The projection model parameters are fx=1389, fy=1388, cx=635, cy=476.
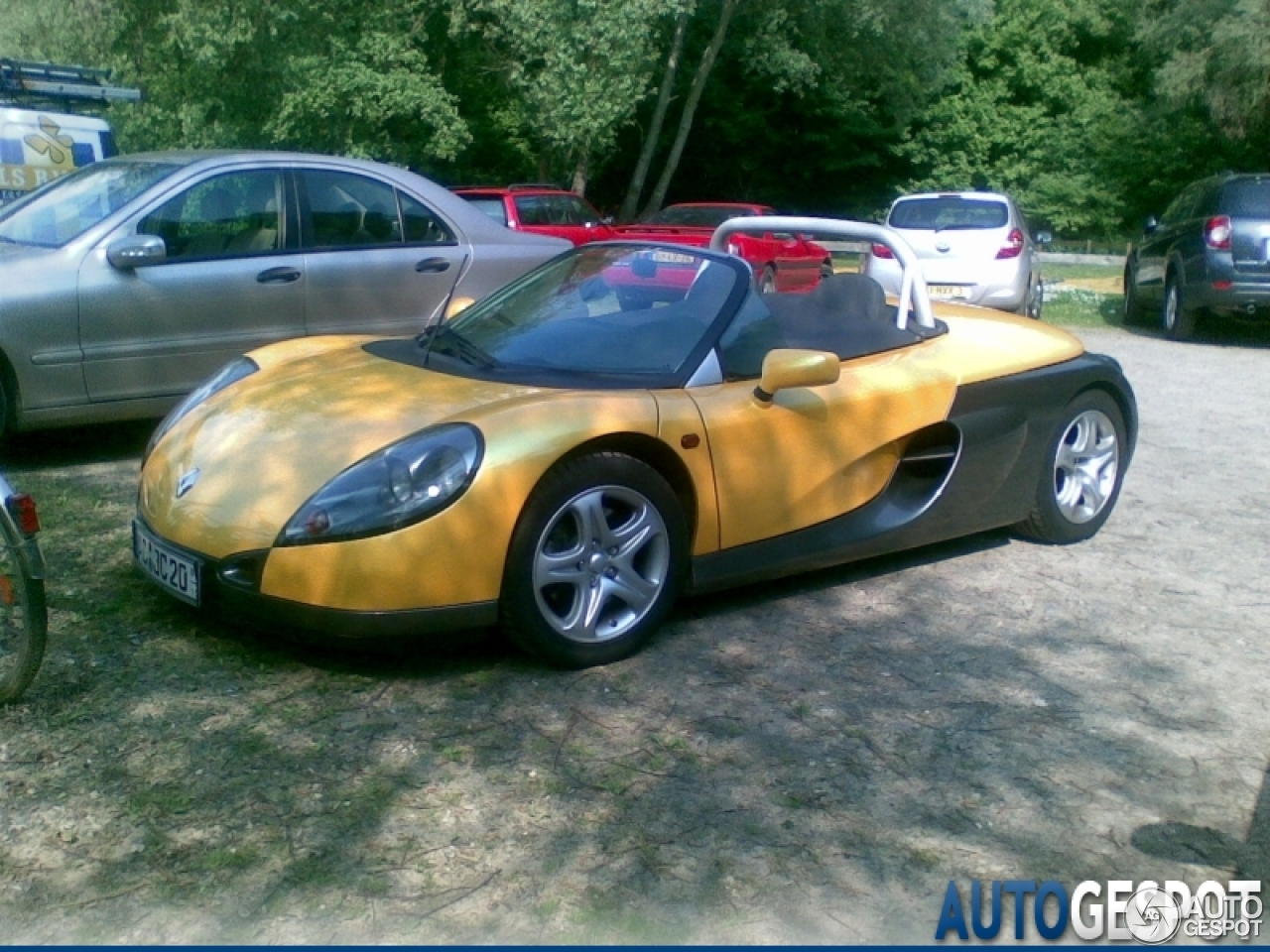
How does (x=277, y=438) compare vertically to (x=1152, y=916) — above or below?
above

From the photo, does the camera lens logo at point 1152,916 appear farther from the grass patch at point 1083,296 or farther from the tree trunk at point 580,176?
the tree trunk at point 580,176

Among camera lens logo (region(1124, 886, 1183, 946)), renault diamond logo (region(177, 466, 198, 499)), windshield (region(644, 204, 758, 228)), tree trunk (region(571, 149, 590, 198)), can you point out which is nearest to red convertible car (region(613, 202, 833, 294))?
windshield (region(644, 204, 758, 228))

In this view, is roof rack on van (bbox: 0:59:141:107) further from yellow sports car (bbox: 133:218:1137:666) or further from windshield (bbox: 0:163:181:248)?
yellow sports car (bbox: 133:218:1137:666)

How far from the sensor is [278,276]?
7145mm

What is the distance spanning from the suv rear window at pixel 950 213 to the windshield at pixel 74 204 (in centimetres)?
996

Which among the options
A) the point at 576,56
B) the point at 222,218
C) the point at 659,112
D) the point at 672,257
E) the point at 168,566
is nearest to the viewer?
the point at 168,566

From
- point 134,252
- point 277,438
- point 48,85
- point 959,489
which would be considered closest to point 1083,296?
point 48,85

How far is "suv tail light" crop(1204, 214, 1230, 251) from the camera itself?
44.1ft

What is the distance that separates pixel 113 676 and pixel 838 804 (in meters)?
2.17

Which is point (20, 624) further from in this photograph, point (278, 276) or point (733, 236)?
point (733, 236)

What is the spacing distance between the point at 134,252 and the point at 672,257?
2.93 meters

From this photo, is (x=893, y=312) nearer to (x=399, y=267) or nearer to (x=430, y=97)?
(x=399, y=267)

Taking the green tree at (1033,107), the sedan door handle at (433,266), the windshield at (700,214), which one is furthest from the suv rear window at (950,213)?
the green tree at (1033,107)

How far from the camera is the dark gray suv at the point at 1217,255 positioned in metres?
13.2
